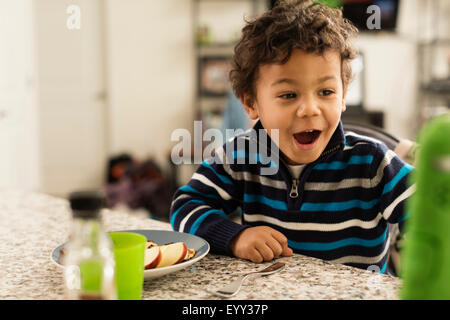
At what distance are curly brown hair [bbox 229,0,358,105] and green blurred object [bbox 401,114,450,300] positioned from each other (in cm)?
53

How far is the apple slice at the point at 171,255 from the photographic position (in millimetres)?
707

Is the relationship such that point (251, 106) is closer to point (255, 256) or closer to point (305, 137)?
point (305, 137)

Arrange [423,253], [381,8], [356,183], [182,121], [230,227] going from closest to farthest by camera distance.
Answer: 1. [423,253]
2. [230,227]
3. [356,183]
4. [381,8]
5. [182,121]

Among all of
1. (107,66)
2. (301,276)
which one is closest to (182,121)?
(107,66)

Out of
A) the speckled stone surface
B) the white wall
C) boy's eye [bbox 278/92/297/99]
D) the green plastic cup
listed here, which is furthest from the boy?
the white wall

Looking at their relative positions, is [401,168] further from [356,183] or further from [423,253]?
[423,253]

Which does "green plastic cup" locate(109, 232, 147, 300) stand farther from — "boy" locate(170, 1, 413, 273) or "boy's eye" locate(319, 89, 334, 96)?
"boy's eye" locate(319, 89, 334, 96)

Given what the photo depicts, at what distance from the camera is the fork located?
64 centimetres

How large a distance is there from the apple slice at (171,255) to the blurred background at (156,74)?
12.5 feet

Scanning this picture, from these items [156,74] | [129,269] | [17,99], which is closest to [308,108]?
[129,269]

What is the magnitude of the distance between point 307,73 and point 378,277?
398 mm

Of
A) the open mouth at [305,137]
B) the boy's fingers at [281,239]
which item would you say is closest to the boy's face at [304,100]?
the open mouth at [305,137]

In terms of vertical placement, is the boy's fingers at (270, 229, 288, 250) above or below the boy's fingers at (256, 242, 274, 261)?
above

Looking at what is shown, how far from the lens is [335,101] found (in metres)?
0.94
